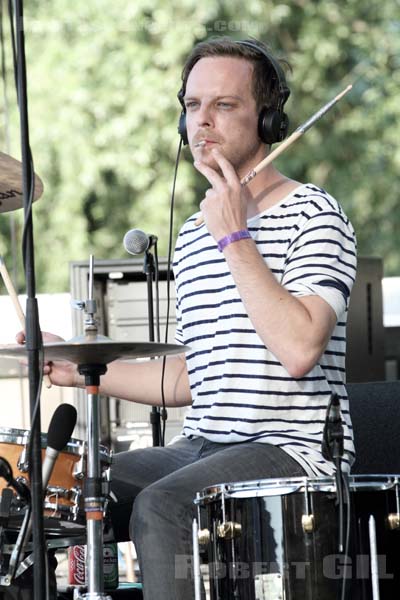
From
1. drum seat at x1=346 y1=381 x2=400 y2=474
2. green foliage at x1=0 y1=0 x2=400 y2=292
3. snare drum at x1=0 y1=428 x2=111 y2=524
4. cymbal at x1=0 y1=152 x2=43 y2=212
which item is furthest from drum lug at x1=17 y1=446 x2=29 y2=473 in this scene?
green foliage at x1=0 y1=0 x2=400 y2=292

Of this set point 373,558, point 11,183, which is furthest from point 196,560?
point 11,183

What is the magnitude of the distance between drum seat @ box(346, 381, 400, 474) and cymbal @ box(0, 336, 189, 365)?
97 cm

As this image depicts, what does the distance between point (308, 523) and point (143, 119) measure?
832 cm

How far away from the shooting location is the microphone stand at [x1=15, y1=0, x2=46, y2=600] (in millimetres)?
1880

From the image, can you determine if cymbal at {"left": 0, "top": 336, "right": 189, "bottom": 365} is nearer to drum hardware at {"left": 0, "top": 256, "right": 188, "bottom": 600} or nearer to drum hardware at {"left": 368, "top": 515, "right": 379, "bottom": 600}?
drum hardware at {"left": 0, "top": 256, "right": 188, "bottom": 600}

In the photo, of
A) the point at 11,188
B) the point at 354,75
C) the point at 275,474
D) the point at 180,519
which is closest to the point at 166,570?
the point at 180,519

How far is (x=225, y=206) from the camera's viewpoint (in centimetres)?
225

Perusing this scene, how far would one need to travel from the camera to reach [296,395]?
2.33 m

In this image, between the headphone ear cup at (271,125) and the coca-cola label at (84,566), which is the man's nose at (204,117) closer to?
the headphone ear cup at (271,125)

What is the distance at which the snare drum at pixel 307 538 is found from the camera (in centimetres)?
201

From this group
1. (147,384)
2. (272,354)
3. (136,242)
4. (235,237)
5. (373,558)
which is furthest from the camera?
(136,242)

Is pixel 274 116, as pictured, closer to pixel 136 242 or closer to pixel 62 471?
pixel 136 242

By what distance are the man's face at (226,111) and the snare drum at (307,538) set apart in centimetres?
76

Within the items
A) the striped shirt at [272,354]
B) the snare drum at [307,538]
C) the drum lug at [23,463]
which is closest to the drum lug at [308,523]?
the snare drum at [307,538]
